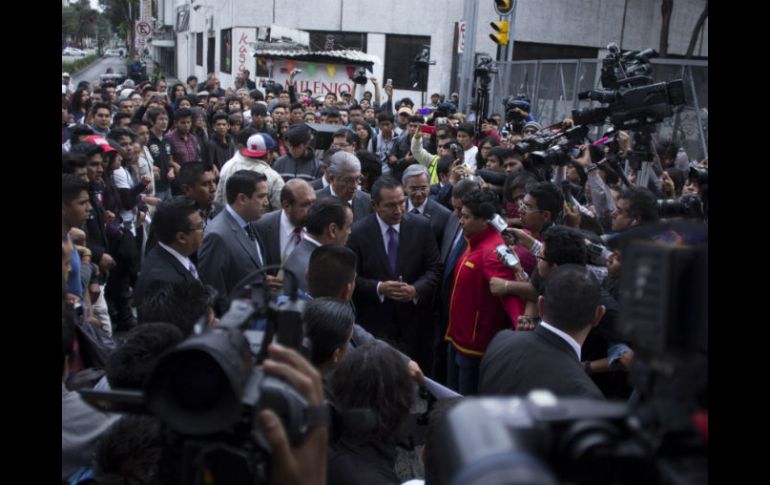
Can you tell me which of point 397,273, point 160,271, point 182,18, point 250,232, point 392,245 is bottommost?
point 397,273

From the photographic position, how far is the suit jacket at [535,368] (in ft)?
7.30

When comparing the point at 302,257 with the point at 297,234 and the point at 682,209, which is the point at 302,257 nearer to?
the point at 297,234

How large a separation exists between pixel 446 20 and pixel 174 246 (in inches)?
980

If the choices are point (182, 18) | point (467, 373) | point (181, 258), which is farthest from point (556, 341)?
point (182, 18)

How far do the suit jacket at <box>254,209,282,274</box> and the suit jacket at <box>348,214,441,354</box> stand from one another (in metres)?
0.68

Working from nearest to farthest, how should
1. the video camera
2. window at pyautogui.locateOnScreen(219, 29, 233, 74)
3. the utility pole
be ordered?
the video camera < the utility pole < window at pyautogui.locateOnScreen(219, 29, 233, 74)

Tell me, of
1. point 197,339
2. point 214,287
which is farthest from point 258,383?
point 214,287

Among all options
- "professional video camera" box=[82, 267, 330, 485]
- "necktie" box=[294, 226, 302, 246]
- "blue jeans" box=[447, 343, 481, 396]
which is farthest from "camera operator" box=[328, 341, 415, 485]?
"blue jeans" box=[447, 343, 481, 396]

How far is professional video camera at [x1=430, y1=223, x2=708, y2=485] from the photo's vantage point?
804 millimetres

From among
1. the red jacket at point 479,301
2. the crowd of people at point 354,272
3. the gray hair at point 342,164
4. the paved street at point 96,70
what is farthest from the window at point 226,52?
the red jacket at point 479,301

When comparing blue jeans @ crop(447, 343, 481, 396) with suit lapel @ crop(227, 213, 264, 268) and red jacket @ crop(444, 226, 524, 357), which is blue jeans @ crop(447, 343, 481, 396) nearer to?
red jacket @ crop(444, 226, 524, 357)

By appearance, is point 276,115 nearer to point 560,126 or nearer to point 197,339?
point 560,126

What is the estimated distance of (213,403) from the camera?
1.09 meters
